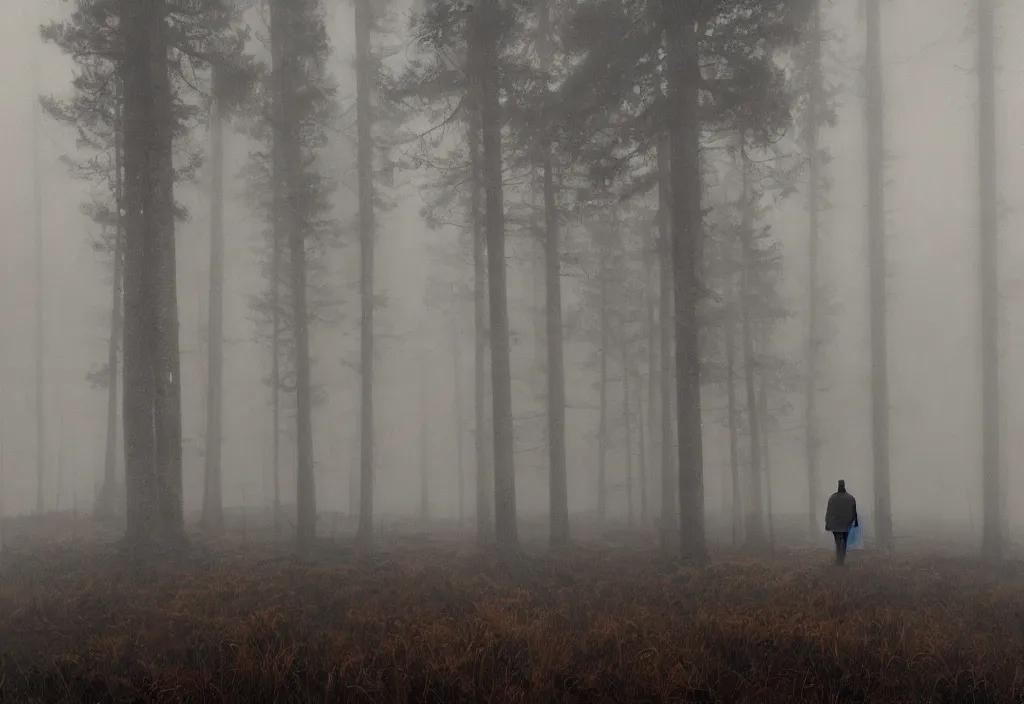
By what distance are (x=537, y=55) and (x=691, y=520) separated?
13.9 m

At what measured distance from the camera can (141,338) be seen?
479 inches

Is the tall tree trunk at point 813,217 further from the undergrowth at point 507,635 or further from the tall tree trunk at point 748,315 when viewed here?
the undergrowth at point 507,635

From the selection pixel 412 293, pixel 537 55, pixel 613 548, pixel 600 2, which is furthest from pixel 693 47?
pixel 412 293

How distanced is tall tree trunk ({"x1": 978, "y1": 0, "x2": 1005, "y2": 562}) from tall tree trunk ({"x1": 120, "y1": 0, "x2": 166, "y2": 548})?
17332mm

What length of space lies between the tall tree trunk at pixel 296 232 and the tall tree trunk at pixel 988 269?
15.1 m

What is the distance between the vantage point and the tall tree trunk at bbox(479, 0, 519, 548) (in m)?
13.7

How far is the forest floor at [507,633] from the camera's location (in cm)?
548

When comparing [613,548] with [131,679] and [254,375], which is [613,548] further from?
[254,375]

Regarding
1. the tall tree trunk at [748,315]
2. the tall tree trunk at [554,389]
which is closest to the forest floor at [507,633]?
the tall tree trunk at [554,389]

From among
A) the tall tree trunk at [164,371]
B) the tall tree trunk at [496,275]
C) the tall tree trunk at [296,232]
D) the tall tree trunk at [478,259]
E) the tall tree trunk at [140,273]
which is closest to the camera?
the tall tree trunk at [140,273]

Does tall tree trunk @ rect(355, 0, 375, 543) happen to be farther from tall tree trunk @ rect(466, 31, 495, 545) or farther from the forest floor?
the forest floor

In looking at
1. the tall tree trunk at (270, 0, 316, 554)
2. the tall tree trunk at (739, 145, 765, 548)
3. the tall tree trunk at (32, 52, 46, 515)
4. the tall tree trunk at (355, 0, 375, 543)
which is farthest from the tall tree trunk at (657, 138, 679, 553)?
the tall tree trunk at (32, 52, 46, 515)

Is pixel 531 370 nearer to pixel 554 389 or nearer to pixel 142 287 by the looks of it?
pixel 554 389

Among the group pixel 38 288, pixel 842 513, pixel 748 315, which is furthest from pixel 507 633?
pixel 38 288
